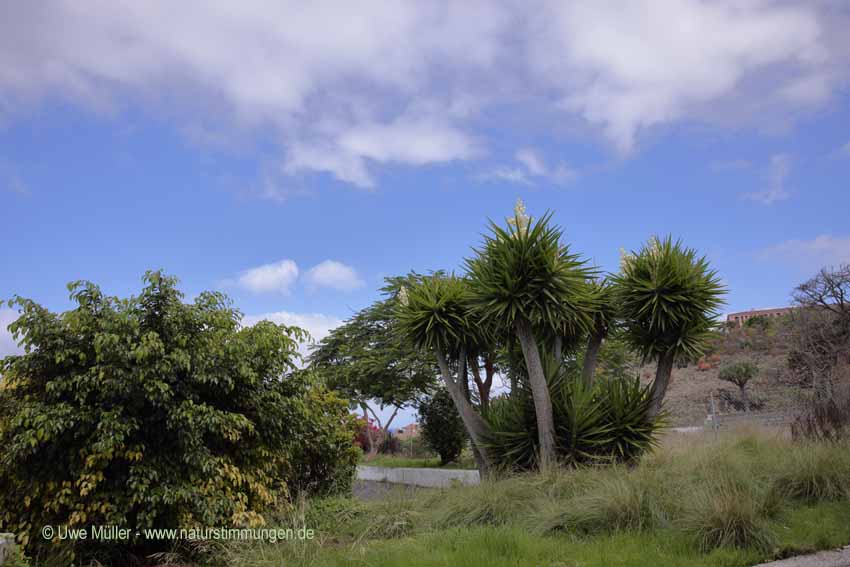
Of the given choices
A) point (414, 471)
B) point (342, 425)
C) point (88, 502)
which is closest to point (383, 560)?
point (88, 502)

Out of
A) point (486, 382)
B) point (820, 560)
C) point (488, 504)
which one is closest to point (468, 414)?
point (488, 504)

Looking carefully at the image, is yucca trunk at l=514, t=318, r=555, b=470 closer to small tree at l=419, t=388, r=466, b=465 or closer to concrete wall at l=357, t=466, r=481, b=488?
concrete wall at l=357, t=466, r=481, b=488

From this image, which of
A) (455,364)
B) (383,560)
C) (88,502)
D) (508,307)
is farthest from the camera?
(455,364)

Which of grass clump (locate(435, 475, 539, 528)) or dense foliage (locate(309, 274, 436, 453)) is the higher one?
dense foliage (locate(309, 274, 436, 453))

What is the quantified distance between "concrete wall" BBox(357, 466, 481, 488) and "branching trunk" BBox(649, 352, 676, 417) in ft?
17.7

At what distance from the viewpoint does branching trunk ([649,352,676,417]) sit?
13508mm

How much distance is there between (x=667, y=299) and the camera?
514 inches

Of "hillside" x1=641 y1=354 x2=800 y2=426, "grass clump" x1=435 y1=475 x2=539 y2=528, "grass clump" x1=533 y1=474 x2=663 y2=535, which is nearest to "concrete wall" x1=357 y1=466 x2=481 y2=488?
"grass clump" x1=435 y1=475 x2=539 y2=528

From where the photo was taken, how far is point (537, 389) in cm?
1239

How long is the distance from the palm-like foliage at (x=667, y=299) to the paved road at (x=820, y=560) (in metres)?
6.41

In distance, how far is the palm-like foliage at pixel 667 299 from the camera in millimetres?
13078

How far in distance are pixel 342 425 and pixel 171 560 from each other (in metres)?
4.38

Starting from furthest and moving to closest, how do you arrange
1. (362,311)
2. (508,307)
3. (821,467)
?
(362,311) → (508,307) → (821,467)

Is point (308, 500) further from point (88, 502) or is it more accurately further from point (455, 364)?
point (455, 364)
